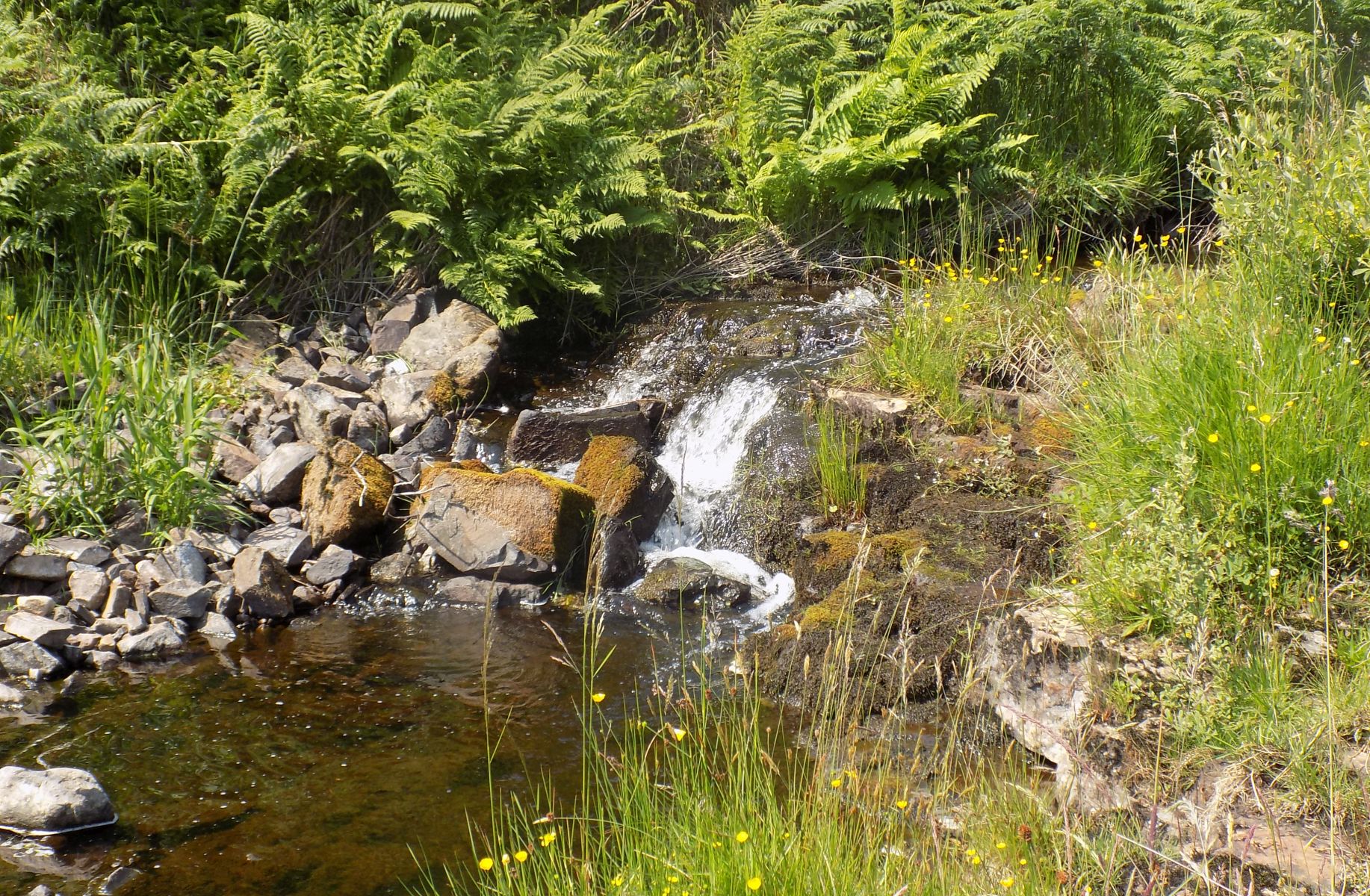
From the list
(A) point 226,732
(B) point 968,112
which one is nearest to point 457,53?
(B) point 968,112

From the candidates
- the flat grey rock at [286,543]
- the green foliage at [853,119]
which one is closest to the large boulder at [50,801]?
the flat grey rock at [286,543]

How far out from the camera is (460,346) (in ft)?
24.8

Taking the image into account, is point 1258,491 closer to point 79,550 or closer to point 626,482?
point 626,482

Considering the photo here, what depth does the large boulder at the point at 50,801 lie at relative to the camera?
11.5ft

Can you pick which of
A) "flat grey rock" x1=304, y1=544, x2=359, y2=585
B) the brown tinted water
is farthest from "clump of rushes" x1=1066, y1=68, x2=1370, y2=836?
"flat grey rock" x1=304, y1=544, x2=359, y2=585

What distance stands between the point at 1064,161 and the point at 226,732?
24.9ft

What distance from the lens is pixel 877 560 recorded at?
511 cm

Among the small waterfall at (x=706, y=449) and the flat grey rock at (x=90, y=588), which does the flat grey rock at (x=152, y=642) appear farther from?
the small waterfall at (x=706, y=449)

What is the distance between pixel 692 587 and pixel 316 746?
78.7 inches

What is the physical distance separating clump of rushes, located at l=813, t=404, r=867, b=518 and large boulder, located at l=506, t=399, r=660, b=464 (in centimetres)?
128

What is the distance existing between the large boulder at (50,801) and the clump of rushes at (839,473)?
3.60m

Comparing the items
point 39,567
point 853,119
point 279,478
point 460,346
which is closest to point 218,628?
point 39,567

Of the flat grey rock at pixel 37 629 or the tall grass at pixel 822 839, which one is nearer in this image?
the tall grass at pixel 822 839

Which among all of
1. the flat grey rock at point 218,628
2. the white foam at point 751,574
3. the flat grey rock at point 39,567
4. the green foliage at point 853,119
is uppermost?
the green foliage at point 853,119
